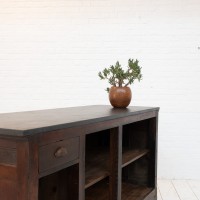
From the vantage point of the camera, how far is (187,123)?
435 cm

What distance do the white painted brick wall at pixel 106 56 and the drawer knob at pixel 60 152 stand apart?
2.84 meters

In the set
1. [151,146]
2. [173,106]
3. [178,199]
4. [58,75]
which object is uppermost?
[58,75]

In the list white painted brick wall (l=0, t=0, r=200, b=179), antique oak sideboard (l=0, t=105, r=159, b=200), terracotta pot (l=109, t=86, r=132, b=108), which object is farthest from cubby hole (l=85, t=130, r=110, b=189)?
white painted brick wall (l=0, t=0, r=200, b=179)

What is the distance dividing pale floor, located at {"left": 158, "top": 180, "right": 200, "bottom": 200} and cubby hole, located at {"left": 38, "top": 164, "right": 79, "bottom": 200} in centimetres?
204

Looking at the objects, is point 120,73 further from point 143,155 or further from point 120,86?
point 143,155

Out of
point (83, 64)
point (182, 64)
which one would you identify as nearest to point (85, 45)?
point (83, 64)

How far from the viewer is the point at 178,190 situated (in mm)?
3938

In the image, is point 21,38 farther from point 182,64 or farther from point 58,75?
point 182,64

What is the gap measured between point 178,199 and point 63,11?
9.36ft

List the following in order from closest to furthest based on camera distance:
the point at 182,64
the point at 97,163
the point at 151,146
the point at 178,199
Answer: the point at 97,163, the point at 151,146, the point at 178,199, the point at 182,64

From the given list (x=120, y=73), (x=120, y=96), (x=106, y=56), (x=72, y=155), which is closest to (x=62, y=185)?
(x=72, y=155)

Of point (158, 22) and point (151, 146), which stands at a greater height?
point (158, 22)

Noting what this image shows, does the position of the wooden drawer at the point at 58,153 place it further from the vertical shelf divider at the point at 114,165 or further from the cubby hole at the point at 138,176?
the cubby hole at the point at 138,176

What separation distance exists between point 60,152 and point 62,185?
1.16ft
